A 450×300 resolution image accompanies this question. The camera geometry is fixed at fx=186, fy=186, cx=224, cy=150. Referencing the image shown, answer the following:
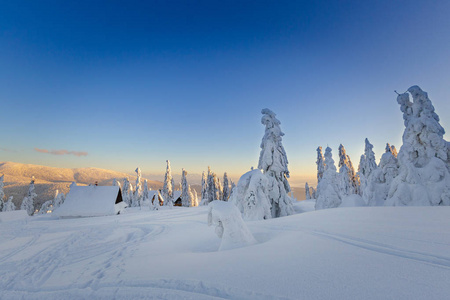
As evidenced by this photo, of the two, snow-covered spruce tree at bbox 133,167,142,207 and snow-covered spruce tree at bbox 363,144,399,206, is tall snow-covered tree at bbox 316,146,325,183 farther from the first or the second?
snow-covered spruce tree at bbox 133,167,142,207

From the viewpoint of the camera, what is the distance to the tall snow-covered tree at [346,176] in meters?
40.3

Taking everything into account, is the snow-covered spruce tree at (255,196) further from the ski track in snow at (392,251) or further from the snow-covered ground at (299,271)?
the ski track in snow at (392,251)

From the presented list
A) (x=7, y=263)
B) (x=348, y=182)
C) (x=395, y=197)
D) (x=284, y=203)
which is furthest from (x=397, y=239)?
(x=348, y=182)

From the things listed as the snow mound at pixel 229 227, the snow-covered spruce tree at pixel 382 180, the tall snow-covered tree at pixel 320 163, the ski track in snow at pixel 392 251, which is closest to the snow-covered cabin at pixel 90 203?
the snow mound at pixel 229 227

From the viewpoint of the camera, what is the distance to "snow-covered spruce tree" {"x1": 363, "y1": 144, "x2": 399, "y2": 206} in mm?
18297

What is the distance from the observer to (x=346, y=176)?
136 feet

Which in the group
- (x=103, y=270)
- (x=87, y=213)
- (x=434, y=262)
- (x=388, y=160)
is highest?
(x=388, y=160)

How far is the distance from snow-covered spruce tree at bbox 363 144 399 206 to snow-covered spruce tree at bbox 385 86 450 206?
5421mm

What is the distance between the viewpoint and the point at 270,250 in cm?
497

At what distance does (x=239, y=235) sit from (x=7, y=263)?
887cm

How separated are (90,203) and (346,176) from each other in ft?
165

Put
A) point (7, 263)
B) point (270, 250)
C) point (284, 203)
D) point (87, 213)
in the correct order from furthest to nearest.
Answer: point (87, 213) < point (284, 203) < point (7, 263) < point (270, 250)

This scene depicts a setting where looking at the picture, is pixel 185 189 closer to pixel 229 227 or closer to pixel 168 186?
pixel 168 186

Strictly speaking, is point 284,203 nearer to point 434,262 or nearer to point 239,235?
point 239,235
